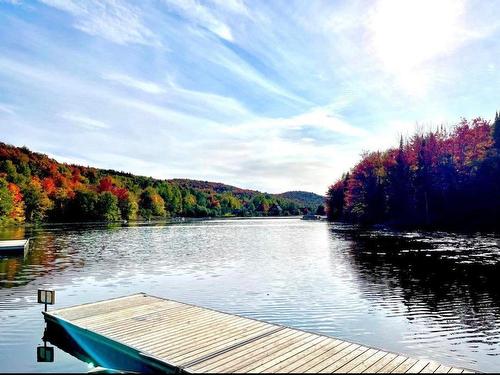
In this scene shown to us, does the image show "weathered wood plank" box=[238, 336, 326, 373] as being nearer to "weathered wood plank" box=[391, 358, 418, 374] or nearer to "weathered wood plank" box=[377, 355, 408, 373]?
"weathered wood plank" box=[377, 355, 408, 373]

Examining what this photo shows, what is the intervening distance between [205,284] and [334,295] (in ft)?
28.1

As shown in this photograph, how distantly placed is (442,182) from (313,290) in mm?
69586

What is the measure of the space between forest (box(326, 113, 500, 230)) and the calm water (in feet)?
124

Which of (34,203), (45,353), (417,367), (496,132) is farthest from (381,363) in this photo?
(34,203)

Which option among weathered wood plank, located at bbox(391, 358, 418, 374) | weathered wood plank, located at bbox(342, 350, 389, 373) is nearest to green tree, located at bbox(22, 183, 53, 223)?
weathered wood plank, located at bbox(342, 350, 389, 373)

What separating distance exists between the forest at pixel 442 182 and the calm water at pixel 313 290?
124ft

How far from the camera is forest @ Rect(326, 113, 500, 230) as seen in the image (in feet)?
252

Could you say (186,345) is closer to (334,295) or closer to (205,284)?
(334,295)

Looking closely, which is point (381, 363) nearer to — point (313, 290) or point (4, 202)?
point (313, 290)

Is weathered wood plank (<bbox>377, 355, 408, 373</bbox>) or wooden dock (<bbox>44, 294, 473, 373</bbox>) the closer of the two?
weathered wood plank (<bbox>377, 355, 408, 373</bbox>)

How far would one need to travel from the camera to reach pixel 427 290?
2378cm

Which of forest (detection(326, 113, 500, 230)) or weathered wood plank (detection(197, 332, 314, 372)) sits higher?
forest (detection(326, 113, 500, 230))

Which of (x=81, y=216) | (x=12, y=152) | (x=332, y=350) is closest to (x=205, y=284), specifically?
(x=332, y=350)

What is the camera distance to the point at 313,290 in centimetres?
2439
